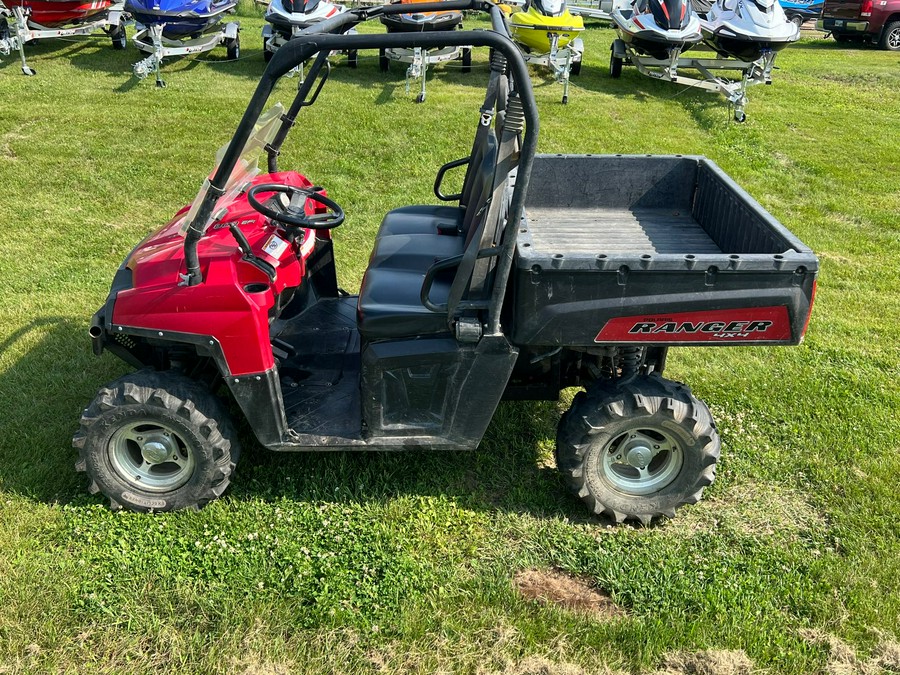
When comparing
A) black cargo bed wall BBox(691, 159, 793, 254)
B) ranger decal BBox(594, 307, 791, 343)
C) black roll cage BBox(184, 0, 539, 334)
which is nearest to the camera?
black roll cage BBox(184, 0, 539, 334)

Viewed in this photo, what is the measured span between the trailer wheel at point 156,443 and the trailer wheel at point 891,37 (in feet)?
51.3


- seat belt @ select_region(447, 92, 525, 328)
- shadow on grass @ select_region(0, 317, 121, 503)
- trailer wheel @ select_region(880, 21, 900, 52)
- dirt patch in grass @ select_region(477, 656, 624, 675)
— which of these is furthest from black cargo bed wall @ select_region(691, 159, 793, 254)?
trailer wheel @ select_region(880, 21, 900, 52)

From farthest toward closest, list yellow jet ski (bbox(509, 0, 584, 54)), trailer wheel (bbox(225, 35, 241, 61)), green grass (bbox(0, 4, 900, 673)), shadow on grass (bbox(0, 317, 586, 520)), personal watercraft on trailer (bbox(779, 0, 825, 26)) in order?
personal watercraft on trailer (bbox(779, 0, 825, 26))
trailer wheel (bbox(225, 35, 241, 61))
yellow jet ski (bbox(509, 0, 584, 54))
shadow on grass (bbox(0, 317, 586, 520))
green grass (bbox(0, 4, 900, 673))

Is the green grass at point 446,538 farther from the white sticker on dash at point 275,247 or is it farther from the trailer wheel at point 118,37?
the trailer wheel at point 118,37

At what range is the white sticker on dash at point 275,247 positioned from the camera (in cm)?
324

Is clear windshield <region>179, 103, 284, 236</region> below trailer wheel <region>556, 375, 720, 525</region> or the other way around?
the other way around

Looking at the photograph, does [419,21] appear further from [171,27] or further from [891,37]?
[891,37]

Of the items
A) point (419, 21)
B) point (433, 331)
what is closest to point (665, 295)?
point (433, 331)

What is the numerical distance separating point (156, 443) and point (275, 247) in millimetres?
922

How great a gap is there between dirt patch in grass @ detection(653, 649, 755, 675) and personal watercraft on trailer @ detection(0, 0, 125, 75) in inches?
394

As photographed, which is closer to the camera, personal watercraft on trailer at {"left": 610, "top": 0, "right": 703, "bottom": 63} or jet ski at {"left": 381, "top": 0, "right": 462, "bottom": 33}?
jet ski at {"left": 381, "top": 0, "right": 462, "bottom": 33}

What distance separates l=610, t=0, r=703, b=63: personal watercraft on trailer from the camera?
9719mm

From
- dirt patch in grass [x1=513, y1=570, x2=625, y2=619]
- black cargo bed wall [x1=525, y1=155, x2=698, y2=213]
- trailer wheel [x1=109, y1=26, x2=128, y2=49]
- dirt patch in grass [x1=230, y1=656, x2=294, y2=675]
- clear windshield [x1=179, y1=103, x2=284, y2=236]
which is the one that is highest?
clear windshield [x1=179, y1=103, x2=284, y2=236]

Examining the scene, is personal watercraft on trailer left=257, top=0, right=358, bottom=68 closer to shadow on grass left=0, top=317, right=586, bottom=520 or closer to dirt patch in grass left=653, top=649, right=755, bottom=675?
shadow on grass left=0, top=317, right=586, bottom=520
